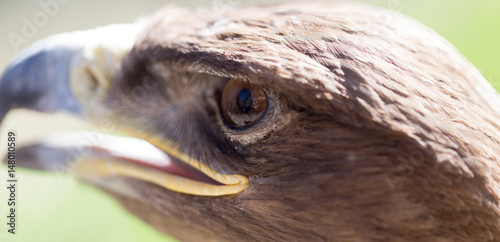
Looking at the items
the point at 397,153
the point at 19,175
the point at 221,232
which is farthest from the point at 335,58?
the point at 19,175

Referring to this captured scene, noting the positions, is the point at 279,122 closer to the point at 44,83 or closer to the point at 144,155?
the point at 144,155

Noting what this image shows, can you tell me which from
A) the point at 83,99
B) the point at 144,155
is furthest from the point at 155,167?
the point at 83,99

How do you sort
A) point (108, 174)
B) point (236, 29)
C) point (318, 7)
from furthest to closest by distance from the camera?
point (108, 174) → point (318, 7) → point (236, 29)

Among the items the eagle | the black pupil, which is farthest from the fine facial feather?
the black pupil

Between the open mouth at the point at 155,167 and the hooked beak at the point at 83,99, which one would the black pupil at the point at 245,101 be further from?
the hooked beak at the point at 83,99

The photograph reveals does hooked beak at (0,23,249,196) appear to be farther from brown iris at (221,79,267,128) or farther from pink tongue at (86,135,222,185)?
brown iris at (221,79,267,128)

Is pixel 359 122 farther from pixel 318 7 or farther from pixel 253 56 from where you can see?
pixel 318 7
